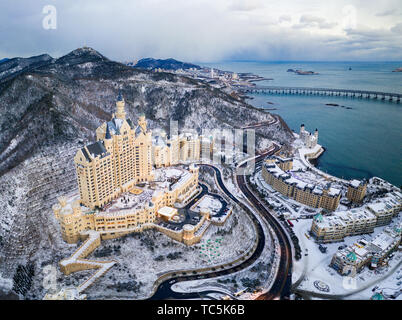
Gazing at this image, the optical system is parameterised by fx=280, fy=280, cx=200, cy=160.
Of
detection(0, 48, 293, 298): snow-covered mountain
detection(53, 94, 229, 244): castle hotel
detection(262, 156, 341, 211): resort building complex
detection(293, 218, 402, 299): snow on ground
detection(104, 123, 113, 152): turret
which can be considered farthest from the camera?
detection(262, 156, 341, 211): resort building complex

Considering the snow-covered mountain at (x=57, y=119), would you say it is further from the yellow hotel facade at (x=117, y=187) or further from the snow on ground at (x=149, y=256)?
the snow on ground at (x=149, y=256)

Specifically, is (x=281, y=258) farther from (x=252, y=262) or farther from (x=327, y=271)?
(x=327, y=271)

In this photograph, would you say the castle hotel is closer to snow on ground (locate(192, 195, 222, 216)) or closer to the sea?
snow on ground (locate(192, 195, 222, 216))

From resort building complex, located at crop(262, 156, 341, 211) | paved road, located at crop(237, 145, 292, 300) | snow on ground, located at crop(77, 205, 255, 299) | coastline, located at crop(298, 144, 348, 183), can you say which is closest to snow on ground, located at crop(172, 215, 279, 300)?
paved road, located at crop(237, 145, 292, 300)

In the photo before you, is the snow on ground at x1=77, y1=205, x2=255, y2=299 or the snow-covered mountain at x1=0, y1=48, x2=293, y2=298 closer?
the snow on ground at x1=77, y1=205, x2=255, y2=299

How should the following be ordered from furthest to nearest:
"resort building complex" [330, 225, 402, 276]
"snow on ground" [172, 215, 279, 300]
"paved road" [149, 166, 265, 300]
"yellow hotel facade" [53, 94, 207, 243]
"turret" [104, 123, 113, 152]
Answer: "turret" [104, 123, 113, 152] < "yellow hotel facade" [53, 94, 207, 243] < "resort building complex" [330, 225, 402, 276] < "snow on ground" [172, 215, 279, 300] < "paved road" [149, 166, 265, 300]

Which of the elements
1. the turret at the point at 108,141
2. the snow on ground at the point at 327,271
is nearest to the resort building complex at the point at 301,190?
the snow on ground at the point at 327,271

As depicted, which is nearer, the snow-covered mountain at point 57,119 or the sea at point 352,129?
the snow-covered mountain at point 57,119
